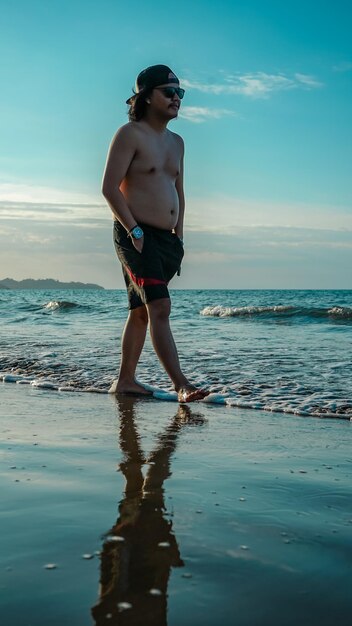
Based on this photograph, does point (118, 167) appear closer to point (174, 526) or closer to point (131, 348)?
point (131, 348)

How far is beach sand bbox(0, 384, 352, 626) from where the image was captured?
1419 millimetres

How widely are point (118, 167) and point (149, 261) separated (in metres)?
0.64

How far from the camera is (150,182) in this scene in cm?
455

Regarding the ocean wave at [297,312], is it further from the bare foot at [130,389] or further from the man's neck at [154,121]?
the man's neck at [154,121]

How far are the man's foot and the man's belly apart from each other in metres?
1.09

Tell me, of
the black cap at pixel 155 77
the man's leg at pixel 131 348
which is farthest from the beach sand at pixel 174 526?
the black cap at pixel 155 77

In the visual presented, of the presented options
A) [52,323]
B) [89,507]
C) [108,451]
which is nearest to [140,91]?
[108,451]

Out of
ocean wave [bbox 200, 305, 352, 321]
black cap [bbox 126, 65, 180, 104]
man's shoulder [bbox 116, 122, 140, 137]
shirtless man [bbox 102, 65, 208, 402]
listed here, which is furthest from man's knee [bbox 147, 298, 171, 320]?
ocean wave [bbox 200, 305, 352, 321]

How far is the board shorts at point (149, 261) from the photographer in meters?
4.42

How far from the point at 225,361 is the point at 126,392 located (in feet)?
5.99

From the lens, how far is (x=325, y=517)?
80.0 inches

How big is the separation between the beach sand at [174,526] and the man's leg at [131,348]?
135cm

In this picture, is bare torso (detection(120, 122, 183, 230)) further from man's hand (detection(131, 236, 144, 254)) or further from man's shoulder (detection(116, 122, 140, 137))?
man's hand (detection(131, 236, 144, 254))

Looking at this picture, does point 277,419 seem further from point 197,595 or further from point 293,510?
point 197,595
